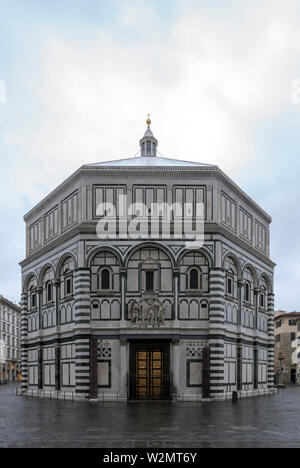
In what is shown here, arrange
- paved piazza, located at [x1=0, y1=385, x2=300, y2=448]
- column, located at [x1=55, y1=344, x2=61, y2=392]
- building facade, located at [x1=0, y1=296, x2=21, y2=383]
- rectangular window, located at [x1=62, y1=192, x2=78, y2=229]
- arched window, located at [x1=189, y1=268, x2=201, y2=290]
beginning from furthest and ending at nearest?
building facade, located at [x1=0, y1=296, x2=21, y2=383] → column, located at [x1=55, y1=344, x2=61, y2=392] → rectangular window, located at [x1=62, y1=192, x2=78, y2=229] → arched window, located at [x1=189, y1=268, x2=201, y2=290] → paved piazza, located at [x1=0, y1=385, x2=300, y2=448]

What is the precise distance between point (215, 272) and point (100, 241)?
7.91m

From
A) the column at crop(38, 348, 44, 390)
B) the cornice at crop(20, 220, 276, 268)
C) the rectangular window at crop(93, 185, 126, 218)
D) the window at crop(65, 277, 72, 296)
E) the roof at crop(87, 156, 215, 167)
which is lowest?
the column at crop(38, 348, 44, 390)

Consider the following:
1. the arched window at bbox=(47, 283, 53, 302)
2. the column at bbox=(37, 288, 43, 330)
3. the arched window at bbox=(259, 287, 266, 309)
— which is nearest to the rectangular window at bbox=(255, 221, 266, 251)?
the arched window at bbox=(259, 287, 266, 309)

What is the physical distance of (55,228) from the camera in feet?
148

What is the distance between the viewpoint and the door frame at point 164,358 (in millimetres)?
37562

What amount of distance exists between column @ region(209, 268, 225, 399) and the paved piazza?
4.64 metres

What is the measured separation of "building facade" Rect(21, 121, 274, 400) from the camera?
37938 millimetres

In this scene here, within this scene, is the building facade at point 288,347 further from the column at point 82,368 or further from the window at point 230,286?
the column at point 82,368

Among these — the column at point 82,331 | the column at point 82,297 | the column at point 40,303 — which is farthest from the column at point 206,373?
the column at point 40,303

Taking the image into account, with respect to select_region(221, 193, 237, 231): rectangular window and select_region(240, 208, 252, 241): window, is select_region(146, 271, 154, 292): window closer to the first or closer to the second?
select_region(221, 193, 237, 231): rectangular window

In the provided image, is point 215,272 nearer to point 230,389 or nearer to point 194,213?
point 194,213

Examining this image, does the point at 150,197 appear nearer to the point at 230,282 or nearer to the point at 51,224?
the point at 230,282

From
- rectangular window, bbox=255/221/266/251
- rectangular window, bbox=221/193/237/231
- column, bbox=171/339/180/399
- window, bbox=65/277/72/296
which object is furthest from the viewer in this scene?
rectangular window, bbox=255/221/266/251
